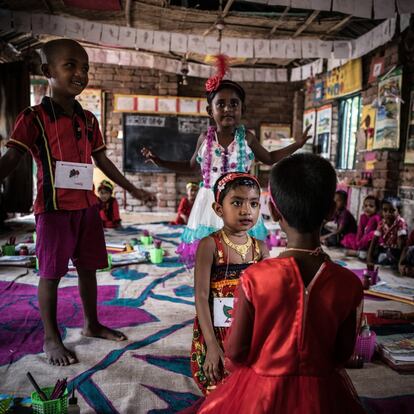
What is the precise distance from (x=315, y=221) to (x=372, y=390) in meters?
1.34

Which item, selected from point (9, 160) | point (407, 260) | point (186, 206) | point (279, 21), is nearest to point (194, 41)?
point (279, 21)

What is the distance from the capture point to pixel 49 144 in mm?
1947

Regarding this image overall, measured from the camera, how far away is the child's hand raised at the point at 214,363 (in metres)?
1.38

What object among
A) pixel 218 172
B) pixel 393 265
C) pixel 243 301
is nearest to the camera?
pixel 243 301

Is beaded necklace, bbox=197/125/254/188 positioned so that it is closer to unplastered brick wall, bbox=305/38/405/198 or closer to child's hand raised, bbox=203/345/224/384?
child's hand raised, bbox=203/345/224/384

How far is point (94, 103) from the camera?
326 inches

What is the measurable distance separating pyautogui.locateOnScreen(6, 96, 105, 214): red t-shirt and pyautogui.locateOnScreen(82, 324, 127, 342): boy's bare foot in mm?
768

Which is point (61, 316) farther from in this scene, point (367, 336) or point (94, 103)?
point (94, 103)

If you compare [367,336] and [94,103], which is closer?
[367,336]

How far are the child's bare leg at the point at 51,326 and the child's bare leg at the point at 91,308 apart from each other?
204mm

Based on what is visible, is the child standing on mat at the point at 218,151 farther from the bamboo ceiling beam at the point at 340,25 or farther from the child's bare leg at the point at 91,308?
the bamboo ceiling beam at the point at 340,25

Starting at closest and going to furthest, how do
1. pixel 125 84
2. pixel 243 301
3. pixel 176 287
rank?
pixel 243 301 → pixel 176 287 → pixel 125 84

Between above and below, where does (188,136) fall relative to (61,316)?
above

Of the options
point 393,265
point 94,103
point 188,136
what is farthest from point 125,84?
point 393,265
